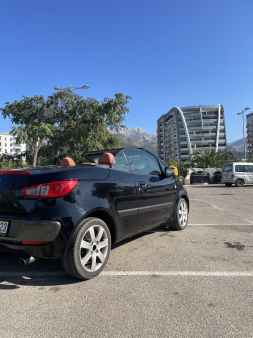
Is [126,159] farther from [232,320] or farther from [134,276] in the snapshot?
[232,320]

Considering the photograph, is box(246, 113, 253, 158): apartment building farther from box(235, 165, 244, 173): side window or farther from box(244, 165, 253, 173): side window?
box(235, 165, 244, 173): side window

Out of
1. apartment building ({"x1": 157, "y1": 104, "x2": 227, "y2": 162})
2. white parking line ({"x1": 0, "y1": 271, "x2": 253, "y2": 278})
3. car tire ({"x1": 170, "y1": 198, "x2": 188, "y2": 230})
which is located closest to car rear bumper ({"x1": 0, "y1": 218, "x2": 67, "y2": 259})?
white parking line ({"x1": 0, "y1": 271, "x2": 253, "y2": 278})

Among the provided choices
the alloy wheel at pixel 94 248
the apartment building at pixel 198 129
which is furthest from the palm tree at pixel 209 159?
the apartment building at pixel 198 129

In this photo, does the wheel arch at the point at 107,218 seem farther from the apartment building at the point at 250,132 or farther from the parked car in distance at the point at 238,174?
the apartment building at the point at 250,132

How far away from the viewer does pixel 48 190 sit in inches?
103

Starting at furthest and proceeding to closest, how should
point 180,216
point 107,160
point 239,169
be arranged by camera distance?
point 239,169, point 180,216, point 107,160

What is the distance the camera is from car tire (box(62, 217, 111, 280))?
8.70ft

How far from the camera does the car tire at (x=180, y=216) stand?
4922 mm

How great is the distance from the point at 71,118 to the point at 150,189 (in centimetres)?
2052

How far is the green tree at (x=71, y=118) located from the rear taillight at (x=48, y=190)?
1776 cm

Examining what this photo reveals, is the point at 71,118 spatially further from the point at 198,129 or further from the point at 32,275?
the point at 198,129

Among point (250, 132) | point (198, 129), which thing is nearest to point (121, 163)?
point (198, 129)

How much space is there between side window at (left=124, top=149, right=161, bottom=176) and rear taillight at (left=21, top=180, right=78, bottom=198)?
139 cm

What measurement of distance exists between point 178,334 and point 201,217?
5113 mm
